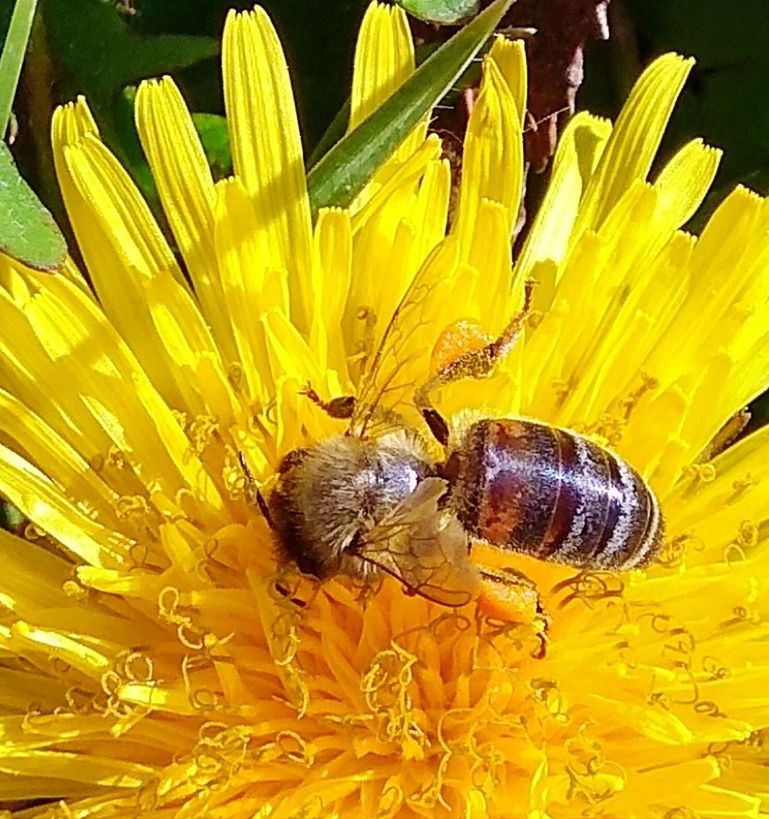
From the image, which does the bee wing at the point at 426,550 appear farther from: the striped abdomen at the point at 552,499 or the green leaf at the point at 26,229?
the green leaf at the point at 26,229

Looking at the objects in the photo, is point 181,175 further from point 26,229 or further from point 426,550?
point 426,550

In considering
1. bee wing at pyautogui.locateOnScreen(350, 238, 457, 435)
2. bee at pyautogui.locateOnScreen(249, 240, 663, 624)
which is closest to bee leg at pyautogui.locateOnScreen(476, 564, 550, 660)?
bee at pyautogui.locateOnScreen(249, 240, 663, 624)

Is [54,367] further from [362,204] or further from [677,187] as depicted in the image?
[677,187]

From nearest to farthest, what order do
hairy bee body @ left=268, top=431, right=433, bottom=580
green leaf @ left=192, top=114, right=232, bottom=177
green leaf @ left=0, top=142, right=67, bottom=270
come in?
1. green leaf @ left=0, top=142, right=67, bottom=270
2. hairy bee body @ left=268, top=431, right=433, bottom=580
3. green leaf @ left=192, top=114, right=232, bottom=177

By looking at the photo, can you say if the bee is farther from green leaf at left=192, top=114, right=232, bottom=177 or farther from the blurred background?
green leaf at left=192, top=114, right=232, bottom=177

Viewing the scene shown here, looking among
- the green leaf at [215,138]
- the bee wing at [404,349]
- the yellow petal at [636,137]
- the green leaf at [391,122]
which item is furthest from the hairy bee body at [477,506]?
the green leaf at [215,138]

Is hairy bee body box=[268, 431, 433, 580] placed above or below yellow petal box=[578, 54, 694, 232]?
below
